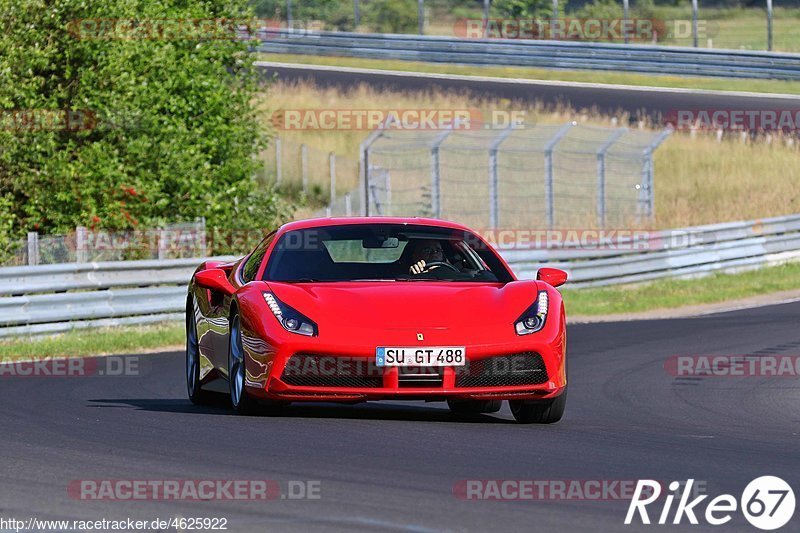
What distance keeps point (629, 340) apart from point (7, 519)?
12163 mm

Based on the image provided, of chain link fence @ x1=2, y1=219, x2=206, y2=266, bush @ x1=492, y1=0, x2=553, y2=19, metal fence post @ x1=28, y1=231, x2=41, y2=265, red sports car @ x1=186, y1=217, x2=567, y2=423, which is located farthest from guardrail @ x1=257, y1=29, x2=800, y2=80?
red sports car @ x1=186, y1=217, x2=567, y2=423

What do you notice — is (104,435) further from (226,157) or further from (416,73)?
(416,73)

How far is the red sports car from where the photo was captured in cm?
902

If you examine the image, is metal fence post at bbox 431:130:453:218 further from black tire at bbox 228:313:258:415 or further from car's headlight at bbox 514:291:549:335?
car's headlight at bbox 514:291:549:335

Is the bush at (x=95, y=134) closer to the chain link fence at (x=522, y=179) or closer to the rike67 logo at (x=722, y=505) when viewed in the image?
the chain link fence at (x=522, y=179)

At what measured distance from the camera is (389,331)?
9039 millimetres

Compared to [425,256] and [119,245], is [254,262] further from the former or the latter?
[119,245]

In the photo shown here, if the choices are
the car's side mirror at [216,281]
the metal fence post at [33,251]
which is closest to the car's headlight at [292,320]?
the car's side mirror at [216,281]

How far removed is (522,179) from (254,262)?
2602 centimetres

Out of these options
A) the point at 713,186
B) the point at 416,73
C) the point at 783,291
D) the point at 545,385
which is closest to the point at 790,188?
the point at 713,186

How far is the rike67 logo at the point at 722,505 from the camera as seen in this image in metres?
6.05

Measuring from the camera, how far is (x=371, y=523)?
5.94 metres

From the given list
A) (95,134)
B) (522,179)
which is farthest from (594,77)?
(95,134)

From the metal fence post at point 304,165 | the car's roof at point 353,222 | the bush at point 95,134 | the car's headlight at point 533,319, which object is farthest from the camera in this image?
the metal fence post at point 304,165
